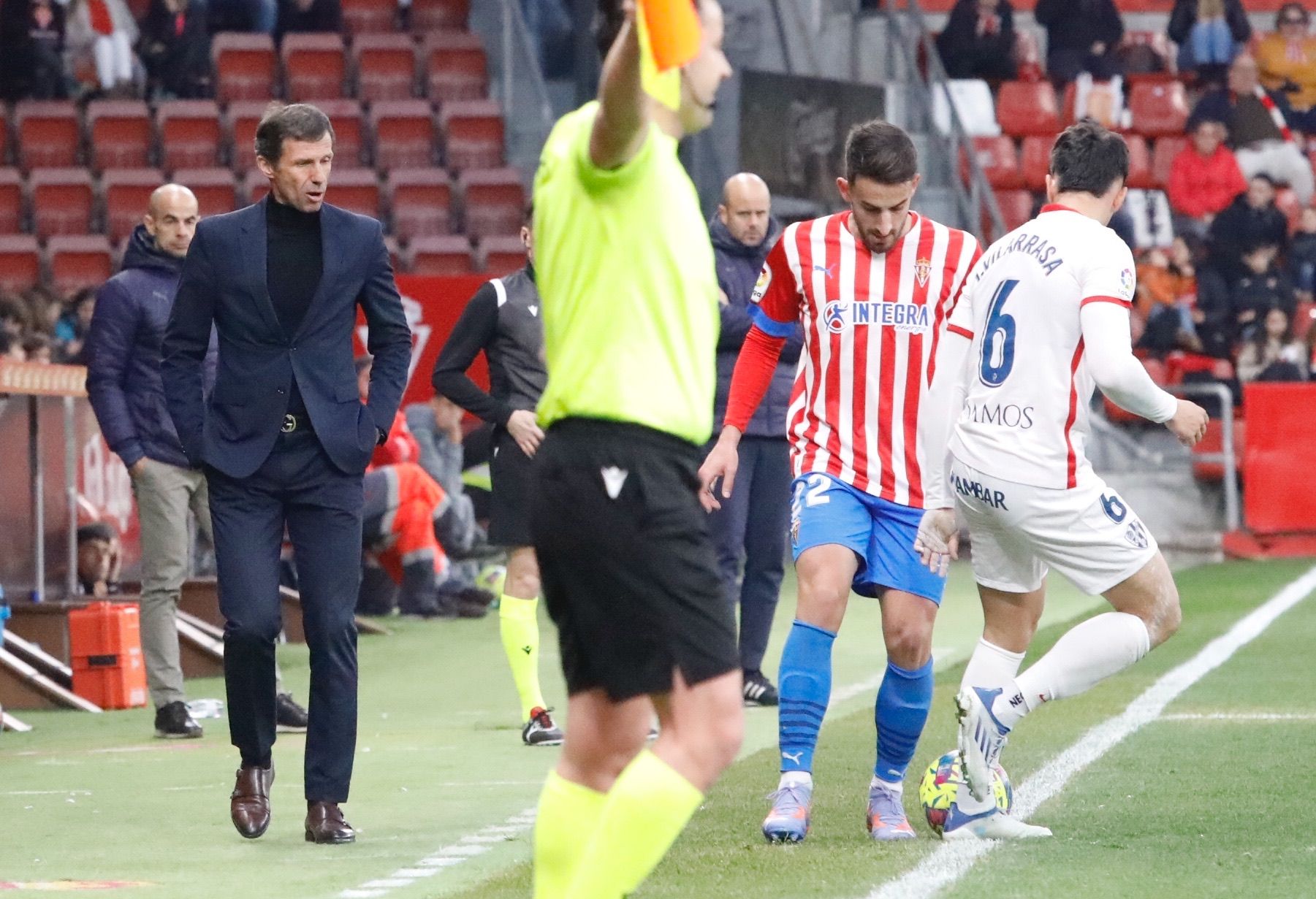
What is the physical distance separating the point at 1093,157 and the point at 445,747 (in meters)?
3.68

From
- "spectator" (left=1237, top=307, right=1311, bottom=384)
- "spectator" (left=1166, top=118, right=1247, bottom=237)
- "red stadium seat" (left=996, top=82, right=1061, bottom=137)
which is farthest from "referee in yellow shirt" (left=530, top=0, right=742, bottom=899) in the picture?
"red stadium seat" (left=996, top=82, right=1061, bottom=137)

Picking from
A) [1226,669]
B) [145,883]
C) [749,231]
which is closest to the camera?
[145,883]

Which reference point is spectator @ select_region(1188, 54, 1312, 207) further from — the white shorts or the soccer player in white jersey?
the white shorts

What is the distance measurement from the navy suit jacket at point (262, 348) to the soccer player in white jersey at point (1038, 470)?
1708 mm

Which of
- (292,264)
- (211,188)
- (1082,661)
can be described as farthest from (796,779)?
(211,188)

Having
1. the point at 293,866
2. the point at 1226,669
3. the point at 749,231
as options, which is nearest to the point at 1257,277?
the point at 1226,669

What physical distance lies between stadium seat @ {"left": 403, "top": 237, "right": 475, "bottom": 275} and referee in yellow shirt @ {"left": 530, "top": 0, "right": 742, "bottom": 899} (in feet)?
47.5

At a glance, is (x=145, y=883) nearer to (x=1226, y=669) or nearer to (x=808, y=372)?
(x=808, y=372)

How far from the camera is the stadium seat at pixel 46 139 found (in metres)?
20.0

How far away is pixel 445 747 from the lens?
8.38m

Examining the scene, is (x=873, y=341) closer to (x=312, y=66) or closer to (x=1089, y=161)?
(x=1089, y=161)

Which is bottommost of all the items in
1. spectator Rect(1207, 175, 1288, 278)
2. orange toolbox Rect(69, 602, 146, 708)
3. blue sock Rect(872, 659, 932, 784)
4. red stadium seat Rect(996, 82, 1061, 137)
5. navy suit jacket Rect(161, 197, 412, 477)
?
orange toolbox Rect(69, 602, 146, 708)

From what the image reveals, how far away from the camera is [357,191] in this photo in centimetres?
1905

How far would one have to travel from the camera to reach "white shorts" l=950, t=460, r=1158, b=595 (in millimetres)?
5738
